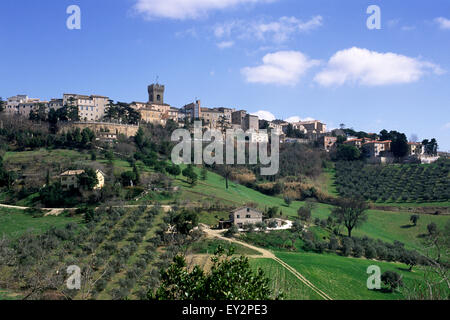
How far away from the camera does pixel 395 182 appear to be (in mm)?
65500

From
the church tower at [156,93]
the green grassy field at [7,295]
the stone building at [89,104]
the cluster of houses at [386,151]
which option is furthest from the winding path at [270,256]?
the church tower at [156,93]

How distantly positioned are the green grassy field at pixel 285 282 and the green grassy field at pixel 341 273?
138cm

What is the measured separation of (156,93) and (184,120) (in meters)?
20.8

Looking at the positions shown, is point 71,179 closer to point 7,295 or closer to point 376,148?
point 7,295

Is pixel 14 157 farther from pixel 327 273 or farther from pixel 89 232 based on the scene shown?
pixel 327 273

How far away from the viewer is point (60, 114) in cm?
7244

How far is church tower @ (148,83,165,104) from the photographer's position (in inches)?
4363

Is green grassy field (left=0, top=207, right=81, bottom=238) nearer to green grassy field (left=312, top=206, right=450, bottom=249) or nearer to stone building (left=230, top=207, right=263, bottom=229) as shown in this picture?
stone building (left=230, top=207, right=263, bottom=229)

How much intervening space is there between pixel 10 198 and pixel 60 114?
3407cm

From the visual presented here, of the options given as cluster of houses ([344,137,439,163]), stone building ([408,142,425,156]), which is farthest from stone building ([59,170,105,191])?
stone building ([408,142,425,156])

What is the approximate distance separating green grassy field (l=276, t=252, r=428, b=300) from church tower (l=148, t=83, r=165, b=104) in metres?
86.6

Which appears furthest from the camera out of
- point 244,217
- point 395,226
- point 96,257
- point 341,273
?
point 395,226

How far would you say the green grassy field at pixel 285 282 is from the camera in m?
24.4

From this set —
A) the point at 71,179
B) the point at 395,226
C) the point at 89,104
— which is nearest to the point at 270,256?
the point at 395,226
